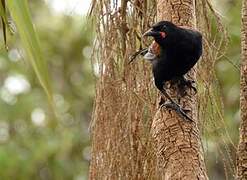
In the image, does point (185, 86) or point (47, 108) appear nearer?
point (185, 86)

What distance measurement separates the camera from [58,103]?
4918mm

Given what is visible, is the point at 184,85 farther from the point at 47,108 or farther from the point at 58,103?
the point at 58,103

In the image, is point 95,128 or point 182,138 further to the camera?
point 95,128

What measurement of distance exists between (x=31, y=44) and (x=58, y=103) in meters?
4.07

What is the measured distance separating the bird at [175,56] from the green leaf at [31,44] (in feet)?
1.33

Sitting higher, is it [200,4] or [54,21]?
[54,21]

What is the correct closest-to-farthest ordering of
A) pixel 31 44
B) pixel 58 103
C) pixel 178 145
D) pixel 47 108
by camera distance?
pixel 31 44 < pixel 178 145 < pixel 47 108 < pixel 58 103

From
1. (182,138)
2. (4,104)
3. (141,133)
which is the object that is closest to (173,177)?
(182,138)

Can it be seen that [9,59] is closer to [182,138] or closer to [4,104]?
[4,104]

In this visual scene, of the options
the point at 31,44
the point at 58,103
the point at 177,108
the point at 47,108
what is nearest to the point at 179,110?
the point at 177,108

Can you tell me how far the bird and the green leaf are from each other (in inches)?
15.9

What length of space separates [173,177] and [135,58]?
0.42 meters

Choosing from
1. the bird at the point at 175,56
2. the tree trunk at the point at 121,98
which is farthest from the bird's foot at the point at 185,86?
the tree trunk at the point at 121,98

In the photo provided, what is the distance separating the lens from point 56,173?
164 inches
